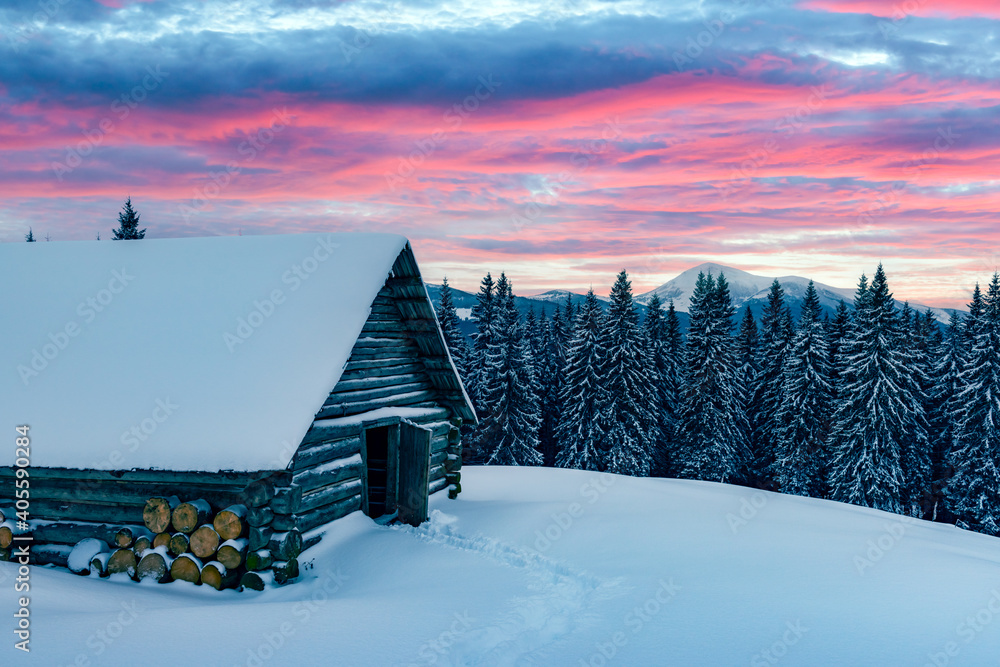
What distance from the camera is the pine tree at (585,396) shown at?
38.1 m

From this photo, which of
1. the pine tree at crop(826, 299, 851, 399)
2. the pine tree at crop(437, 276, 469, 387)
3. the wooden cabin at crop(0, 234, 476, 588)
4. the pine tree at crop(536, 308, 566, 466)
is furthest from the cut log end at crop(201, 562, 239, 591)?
the pine tree at crop(536, 308, 566, 466)

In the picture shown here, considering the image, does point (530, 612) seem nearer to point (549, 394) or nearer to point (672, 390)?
point (549, 394)

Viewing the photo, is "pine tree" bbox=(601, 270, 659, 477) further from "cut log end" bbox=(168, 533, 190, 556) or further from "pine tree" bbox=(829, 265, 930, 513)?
"cut log end" bbox=(168, 533, 190, 556)

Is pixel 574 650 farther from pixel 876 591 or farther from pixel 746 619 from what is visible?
pixel 876 591

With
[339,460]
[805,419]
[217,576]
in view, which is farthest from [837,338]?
[217,576]

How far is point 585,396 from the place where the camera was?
38438 mm

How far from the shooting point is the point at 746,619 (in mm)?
7098

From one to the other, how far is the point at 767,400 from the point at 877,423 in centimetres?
975

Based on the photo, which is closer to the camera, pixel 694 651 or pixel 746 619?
pixel 694 651

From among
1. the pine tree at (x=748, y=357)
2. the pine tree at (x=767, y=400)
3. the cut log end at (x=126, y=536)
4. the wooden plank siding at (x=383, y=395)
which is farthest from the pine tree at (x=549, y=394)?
the cut log end at (x=126, y=536)

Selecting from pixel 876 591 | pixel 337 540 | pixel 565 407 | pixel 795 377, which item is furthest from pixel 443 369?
pixel 795 377

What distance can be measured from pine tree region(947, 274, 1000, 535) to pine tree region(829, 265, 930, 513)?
2.40 meters

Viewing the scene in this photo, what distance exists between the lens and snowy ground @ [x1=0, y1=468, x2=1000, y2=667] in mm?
6277

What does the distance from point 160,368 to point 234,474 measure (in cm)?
281
